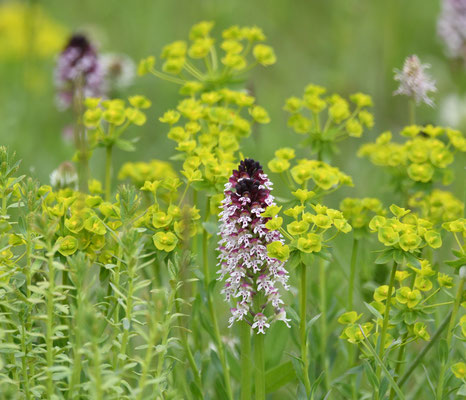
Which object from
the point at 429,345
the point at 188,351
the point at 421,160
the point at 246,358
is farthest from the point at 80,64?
the point at 429,345

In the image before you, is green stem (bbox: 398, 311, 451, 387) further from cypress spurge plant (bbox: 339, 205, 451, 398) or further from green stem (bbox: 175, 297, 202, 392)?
green stem (bbox: 175, 297, 202, 392)

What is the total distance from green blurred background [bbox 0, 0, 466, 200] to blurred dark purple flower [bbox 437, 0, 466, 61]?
108mm

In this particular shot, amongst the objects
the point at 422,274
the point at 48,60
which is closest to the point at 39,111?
the point at 48,60

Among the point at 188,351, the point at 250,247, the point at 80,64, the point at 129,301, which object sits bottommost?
the point at 188,351

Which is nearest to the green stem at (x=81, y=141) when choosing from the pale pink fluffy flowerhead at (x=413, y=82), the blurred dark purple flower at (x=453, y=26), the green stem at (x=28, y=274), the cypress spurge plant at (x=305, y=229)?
the green stem at (x=28, y=274)

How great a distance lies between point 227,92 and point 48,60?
13.4 feet

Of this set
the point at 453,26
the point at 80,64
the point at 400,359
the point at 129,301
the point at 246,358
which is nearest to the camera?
the point at 129,301

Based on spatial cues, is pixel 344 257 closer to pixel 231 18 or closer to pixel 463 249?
pixel 463 249

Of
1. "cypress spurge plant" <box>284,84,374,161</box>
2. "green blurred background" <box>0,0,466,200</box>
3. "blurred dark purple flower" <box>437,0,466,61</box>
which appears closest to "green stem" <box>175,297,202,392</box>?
"cypress spurge plant" <box>284,84,374,161</box>

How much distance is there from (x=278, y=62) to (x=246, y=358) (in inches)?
145

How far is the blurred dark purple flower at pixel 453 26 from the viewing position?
12.1 feet

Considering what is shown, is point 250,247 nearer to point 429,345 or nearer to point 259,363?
point 259,363

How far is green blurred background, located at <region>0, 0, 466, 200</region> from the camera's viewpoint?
12.3 feet

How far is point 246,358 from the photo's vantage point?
1546 millimetres
